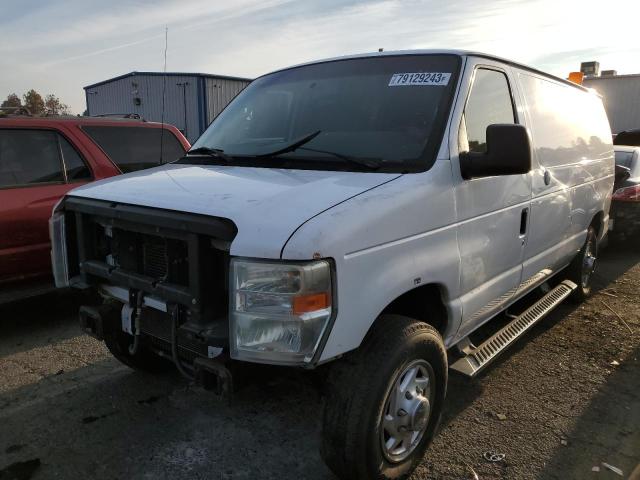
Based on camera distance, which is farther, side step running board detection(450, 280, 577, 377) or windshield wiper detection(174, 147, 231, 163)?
windshield wiper detection(174, 147, 231, 163)

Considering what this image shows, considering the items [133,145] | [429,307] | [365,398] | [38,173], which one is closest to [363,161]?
[429,307]

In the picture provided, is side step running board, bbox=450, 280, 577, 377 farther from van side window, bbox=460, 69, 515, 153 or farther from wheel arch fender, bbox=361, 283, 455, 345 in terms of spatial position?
van side window, bbox=460, 69, 515, 153

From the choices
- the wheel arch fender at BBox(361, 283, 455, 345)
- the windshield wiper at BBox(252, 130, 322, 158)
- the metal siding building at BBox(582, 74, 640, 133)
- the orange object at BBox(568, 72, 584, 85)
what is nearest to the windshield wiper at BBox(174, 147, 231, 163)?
the windshield wiper at BBox(252, 130, 322, 158)

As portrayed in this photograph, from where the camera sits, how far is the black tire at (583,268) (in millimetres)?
5047

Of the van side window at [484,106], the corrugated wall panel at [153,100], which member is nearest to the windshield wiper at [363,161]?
the van side window at [484,106]

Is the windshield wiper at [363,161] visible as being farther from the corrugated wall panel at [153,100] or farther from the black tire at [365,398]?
the corrugated wall panel at [153,100]

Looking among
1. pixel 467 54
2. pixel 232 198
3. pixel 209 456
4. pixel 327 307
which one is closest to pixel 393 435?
pixel 327 307

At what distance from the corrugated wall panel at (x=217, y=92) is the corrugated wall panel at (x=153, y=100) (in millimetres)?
533

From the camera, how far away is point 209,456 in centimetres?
284

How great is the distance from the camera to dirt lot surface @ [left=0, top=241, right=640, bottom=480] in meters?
2.75

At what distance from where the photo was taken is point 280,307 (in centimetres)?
200

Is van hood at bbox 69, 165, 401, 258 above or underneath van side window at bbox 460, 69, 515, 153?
underneath

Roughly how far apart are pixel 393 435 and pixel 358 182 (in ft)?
3.91

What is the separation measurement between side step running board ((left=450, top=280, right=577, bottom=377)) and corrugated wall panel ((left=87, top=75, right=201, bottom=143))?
1636 cm
